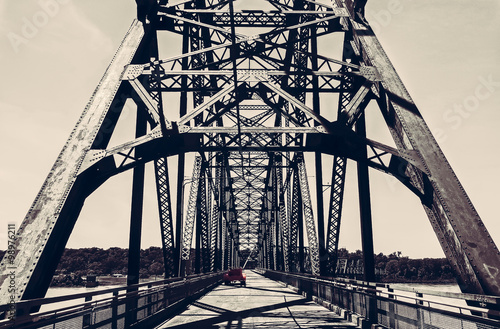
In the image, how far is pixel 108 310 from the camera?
26.6ft

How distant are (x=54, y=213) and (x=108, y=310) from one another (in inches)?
91.0

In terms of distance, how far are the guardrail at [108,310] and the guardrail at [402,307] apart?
5.59m

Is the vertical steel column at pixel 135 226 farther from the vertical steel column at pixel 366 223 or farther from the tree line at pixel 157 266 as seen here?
the tree line at pixel 157 266

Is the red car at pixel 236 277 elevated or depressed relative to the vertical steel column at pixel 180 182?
depressed

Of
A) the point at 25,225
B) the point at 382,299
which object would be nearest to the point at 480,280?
the point at 382,299

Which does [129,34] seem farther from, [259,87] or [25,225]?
[25,225]

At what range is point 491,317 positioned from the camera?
18.0 ft

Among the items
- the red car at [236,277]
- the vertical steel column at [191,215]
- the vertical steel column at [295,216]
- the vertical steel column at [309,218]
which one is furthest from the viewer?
the red car at [236,277]

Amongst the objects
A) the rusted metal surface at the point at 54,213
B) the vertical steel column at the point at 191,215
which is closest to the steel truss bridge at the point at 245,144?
the rusted metal surface at the point at 54,213

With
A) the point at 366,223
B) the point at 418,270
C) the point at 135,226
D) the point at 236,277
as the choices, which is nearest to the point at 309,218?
the point at 366,223

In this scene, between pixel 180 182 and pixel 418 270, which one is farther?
pixel 418 270

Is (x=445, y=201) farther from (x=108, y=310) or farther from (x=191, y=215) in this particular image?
(x=191, y=215)

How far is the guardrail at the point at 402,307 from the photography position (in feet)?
18.8

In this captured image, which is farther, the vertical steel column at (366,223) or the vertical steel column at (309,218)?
the vertical steel column at (309,218)
